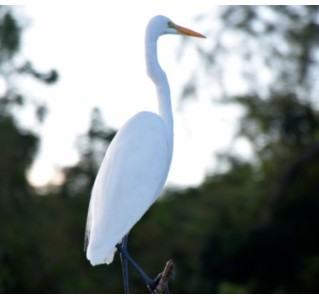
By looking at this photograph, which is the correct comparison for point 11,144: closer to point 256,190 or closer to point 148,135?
point 256,190

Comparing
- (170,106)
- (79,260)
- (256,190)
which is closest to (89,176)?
(79,260)

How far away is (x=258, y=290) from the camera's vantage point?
11594 millimetres

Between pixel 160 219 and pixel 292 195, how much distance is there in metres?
1.65

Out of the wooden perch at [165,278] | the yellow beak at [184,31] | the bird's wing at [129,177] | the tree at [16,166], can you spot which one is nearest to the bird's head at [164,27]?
the yellow beak at [184,31]

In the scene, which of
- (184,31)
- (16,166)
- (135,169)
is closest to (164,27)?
(184,31)

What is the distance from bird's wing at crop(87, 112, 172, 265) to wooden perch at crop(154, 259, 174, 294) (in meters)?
0.24

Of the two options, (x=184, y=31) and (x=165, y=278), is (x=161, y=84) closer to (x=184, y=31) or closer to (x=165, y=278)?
(x=184, y=31)

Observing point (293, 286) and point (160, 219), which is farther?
point (160, 219)

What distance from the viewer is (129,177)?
466cm

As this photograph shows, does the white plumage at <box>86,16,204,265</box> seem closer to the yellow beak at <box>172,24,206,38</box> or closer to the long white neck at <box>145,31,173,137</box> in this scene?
the long white neck at <box>145,31,173,137</box>

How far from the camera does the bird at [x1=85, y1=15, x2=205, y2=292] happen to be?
4.48 metres

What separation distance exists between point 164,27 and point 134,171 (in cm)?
77

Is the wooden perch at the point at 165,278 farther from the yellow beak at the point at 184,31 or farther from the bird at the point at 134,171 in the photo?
the yellow beak at the point at 184,31

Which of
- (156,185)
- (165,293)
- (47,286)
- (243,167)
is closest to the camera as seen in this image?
(165,293)
